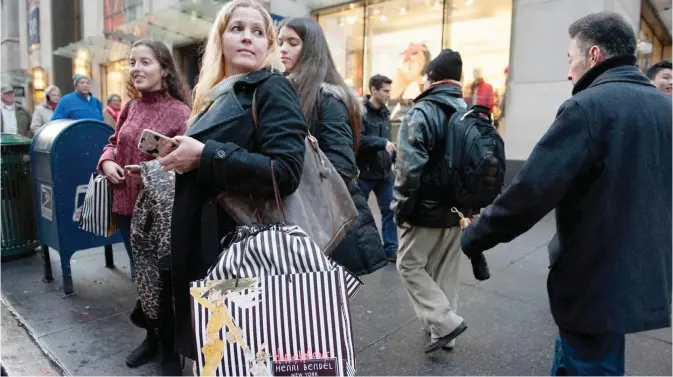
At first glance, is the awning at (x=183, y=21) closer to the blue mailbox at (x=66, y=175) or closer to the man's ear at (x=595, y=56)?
the blue mailbox at (x=66, y=175)

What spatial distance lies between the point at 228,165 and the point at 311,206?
0.37 meters

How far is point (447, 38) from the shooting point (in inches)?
364

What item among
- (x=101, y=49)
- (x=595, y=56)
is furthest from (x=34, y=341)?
(x=101, y=49)

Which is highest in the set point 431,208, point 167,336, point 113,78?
point 113,78

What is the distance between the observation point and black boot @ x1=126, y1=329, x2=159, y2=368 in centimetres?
309

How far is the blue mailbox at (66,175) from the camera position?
4152mm

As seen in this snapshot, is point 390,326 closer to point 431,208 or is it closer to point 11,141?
point 431,208

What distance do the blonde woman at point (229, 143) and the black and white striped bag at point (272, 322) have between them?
0.31 metres

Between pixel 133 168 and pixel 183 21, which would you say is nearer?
pixel 133 168

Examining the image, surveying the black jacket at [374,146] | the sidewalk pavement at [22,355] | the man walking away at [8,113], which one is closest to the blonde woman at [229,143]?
the sidewalk pavement at [22,355]

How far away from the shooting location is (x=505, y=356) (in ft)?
10.7

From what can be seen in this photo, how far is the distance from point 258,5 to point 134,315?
2188 mm

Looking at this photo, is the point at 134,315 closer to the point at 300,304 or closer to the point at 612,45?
the point at 300,304

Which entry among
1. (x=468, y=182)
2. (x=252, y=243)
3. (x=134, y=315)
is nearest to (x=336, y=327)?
(x=252, y=243)
